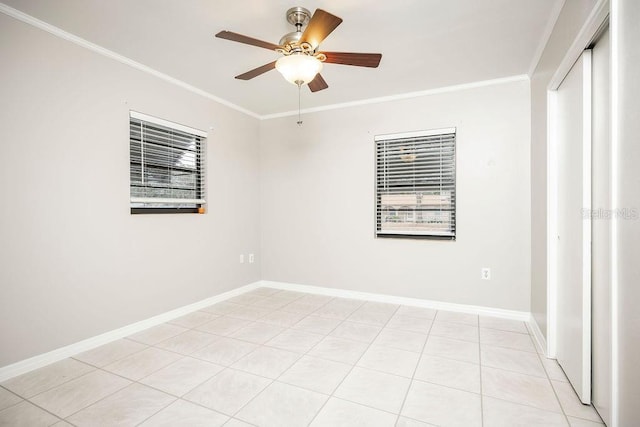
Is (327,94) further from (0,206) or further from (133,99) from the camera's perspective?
(0,206)

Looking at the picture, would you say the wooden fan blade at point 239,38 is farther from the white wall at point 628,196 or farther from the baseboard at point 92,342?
the baseboard at point 92,342

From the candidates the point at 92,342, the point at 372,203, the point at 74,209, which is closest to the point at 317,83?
the point at 372,203

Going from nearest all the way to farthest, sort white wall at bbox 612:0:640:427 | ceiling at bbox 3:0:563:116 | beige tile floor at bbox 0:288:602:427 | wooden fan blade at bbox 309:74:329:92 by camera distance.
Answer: white wall at bbox 612:0:640:427 < beige tile floor at bbox 0:288:602:427 < ceiling at bbox 3:0:563:116 < wooden fan blade at bbox 309:74:329:92

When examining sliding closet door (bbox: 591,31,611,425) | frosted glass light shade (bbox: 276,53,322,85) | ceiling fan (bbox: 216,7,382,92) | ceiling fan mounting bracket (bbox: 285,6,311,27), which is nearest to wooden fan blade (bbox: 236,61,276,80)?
ceiling fan (bbox: 216,7,382,92)

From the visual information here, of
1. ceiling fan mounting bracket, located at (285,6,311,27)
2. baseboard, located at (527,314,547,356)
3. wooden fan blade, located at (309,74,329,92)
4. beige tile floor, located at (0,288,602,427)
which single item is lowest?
beige tile floor, located at (0,288,602,427)

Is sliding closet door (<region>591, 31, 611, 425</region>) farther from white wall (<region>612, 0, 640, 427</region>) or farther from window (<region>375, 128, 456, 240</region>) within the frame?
window (<region>375, 128, 456, 240</region>)

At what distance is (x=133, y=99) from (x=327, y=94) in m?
2.05

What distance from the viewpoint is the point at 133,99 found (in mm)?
2932

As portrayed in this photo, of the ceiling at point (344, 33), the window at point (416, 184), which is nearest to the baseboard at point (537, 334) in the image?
the window at point (416, 184)

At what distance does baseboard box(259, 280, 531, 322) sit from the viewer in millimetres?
3291

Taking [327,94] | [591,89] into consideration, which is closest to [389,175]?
[327,94]

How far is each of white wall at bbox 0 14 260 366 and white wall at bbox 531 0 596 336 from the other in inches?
134

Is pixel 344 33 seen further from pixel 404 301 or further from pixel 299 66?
pixel 404 301

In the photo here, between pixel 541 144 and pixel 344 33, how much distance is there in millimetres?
1945
